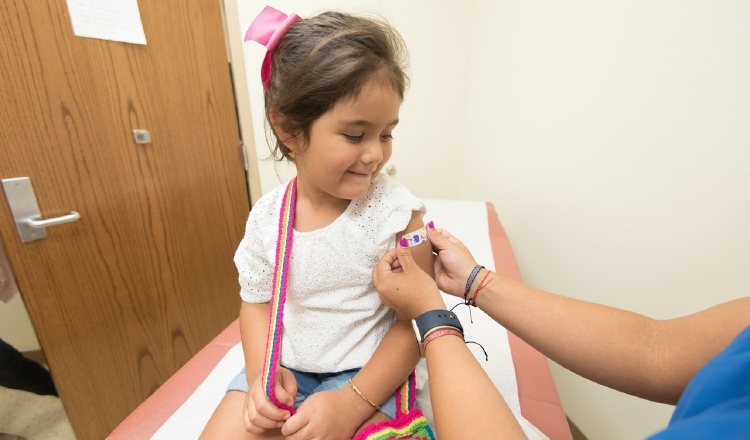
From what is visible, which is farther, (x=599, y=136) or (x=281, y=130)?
(x=599, y=136)

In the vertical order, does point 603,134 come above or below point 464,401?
above

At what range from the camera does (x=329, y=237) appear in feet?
2.27

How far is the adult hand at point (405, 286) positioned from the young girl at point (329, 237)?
0.17 feet

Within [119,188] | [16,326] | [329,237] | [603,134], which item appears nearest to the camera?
[329,237]

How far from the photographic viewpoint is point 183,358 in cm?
163

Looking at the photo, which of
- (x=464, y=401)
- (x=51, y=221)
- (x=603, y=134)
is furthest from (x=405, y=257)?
(x=51, y=221)

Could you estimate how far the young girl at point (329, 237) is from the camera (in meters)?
0.60

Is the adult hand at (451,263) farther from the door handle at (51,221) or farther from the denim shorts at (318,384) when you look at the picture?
the door handle at (51,221)

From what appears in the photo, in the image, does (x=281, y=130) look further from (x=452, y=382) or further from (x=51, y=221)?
(x=51, y=221)

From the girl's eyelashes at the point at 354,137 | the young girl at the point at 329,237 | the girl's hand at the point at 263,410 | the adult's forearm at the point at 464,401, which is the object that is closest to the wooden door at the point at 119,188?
the young girl at the point at 329,237

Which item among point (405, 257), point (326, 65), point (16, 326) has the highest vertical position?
point (326, 65)

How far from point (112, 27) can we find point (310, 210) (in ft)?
3.65

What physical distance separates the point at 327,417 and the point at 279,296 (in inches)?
9.2

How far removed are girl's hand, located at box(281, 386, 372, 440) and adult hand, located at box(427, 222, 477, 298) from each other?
309 millimetres
